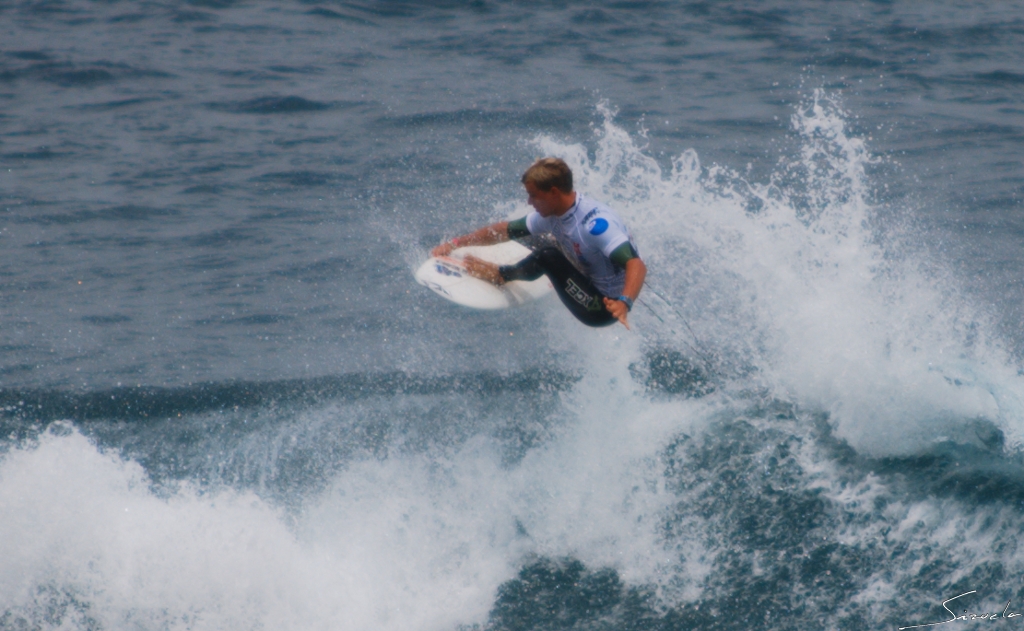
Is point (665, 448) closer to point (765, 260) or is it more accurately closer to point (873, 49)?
point (765, 260)

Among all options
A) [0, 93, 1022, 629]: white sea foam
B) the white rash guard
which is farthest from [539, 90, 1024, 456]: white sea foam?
the white rash guard

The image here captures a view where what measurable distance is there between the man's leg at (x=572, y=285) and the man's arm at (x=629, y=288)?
51 centimetres

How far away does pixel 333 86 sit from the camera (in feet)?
47.5

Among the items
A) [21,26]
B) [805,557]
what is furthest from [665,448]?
[21,26]

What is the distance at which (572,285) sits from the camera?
681cm

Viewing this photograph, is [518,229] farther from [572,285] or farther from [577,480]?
[577,480]

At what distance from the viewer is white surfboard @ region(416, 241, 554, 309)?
24.2ft

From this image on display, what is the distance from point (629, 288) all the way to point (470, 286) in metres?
1.62

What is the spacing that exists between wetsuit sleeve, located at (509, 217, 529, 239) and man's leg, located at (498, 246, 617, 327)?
0.78ft

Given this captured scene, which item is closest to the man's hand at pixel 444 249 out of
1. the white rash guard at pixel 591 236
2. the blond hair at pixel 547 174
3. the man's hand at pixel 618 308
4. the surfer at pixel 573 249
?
the surfer at pixel 573 249

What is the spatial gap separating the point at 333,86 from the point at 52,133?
3.97m

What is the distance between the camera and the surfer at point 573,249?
6328mm

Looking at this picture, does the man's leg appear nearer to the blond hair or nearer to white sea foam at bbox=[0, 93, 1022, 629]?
the blond hair

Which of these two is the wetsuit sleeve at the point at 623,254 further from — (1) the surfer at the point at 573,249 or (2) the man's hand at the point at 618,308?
(2) the man's hand at the point at 618,308
